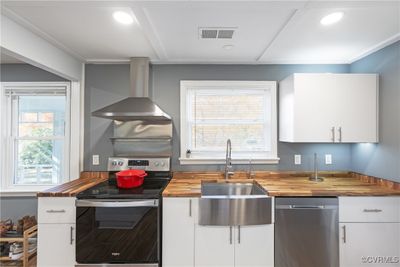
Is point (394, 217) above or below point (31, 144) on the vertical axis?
below

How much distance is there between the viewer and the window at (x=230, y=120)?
2.91 metres

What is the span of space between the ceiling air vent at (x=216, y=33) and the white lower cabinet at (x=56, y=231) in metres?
1.85

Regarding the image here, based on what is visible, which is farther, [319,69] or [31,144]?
[31,144]

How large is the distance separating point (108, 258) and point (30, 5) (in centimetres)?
204

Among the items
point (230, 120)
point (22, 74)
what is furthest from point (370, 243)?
point (22, 74)

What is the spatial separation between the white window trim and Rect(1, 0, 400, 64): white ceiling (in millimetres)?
539

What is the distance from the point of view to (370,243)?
2.11m

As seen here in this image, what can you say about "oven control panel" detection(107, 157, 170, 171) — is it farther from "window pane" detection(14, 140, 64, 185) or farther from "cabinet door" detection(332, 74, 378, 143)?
"cabinet door" detection(332, 74, 378, 143)

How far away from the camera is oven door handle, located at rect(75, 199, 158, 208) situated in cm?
204

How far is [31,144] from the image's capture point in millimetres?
3125

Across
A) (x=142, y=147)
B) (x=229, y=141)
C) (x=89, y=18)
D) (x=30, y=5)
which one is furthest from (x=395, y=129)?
(x=30, y=5)

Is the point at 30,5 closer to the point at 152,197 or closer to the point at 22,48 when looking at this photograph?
the point at 22,48

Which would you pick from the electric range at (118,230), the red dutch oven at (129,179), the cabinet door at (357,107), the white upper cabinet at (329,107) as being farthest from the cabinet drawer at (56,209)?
the cabinet door at (357,107)

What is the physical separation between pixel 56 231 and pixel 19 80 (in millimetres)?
2049
